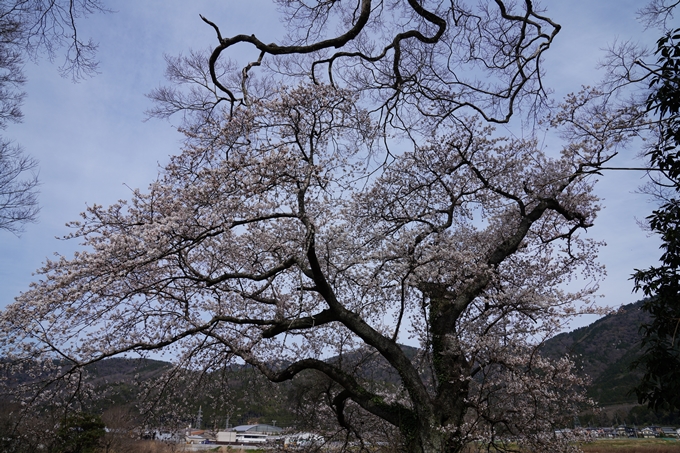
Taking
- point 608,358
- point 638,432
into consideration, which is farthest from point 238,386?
point 638,432

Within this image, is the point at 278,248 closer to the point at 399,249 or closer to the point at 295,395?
the point at 399,249

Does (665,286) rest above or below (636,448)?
above

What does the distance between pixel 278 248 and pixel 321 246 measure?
896 millimetres

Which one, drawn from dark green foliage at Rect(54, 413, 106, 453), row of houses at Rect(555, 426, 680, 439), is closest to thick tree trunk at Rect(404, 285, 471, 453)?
dark green foliage at Rect(54, 413, 106, 453)

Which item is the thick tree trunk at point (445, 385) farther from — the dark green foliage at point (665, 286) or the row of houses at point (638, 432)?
the row of houses at point (638, 432)

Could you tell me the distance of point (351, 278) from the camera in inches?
339

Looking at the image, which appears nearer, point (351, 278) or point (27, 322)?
point (27, 322)

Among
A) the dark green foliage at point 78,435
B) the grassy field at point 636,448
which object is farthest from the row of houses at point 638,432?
the dark green foliage at point 78,435

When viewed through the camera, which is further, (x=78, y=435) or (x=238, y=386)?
(x=78, y=435)

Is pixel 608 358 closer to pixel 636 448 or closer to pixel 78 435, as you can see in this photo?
pixel 636 448

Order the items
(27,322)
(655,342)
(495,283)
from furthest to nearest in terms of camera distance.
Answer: (495,283) → (27,322) → (655,342)

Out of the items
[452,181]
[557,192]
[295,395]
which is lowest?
[295,395]

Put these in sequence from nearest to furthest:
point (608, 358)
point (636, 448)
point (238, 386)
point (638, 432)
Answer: point (238, 386) < point (636, 448) < point (608, 358) < point (638, 432)

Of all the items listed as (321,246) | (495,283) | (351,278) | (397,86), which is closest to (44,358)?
(321,246)
